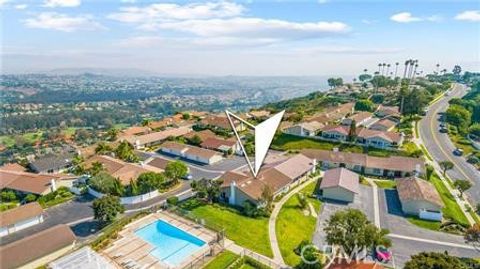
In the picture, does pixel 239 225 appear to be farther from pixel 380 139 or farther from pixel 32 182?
pixel 380 139

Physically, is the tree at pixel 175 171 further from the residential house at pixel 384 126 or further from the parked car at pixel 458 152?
the parked car at pixel 458 152

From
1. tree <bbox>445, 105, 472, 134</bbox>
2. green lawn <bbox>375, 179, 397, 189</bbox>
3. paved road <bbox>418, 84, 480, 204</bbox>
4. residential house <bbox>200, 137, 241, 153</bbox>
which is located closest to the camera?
green lawn <bbox>375, 179, 397, 189</bbox>

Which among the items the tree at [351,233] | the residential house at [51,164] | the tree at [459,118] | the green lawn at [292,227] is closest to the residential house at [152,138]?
the residential house at [51,164]

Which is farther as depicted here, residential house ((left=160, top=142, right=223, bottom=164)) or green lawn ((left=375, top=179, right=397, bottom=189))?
residential house ((left=160, top=142, right=223, bottom=164))

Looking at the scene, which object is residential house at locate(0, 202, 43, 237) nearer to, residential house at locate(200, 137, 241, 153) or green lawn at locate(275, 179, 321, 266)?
green lawn at locate(275, 179, 321, 266)

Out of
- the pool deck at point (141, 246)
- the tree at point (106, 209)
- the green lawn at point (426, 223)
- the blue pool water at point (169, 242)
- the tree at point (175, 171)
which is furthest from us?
the tree at point (175, 171)

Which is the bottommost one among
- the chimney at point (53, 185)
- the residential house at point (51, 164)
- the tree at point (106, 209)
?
the residential house at point (51, 164)

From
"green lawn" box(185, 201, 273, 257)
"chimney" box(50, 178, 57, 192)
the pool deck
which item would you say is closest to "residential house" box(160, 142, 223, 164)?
"green lawn" box(185, 201, 273, 257)
